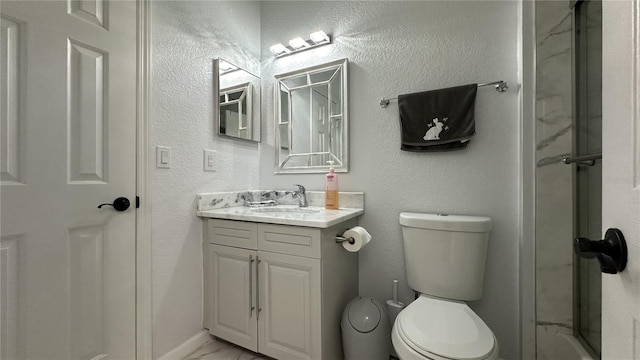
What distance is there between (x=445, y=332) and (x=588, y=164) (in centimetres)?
88

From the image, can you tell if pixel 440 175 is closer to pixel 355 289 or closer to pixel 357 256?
pixel 357 256

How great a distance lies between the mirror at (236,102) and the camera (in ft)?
5.34

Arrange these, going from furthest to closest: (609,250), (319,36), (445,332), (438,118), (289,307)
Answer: (319,36), (438,118), (289,307), (445,332), (609,250)

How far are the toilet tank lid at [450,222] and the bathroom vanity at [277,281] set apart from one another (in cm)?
A: 34

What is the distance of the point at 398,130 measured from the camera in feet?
4.93

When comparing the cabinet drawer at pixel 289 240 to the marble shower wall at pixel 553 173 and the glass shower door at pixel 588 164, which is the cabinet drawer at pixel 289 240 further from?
A: the glass shower door at pixel 588 164

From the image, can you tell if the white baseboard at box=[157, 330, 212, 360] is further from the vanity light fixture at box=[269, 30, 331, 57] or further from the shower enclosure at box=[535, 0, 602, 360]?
the vanity light fixture at box=[269, 30, 331, 57]

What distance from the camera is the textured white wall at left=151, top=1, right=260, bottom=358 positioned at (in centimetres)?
129

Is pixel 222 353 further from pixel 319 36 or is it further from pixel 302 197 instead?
pixel 319 36

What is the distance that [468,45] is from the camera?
4.43 feet

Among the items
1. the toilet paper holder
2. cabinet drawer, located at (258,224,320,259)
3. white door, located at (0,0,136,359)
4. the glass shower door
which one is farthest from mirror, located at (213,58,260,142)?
the glass shower door

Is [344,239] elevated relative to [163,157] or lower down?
lower down

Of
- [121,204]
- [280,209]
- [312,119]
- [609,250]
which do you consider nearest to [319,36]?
[312,119]

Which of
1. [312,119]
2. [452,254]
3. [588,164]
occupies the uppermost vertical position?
[312,119]
